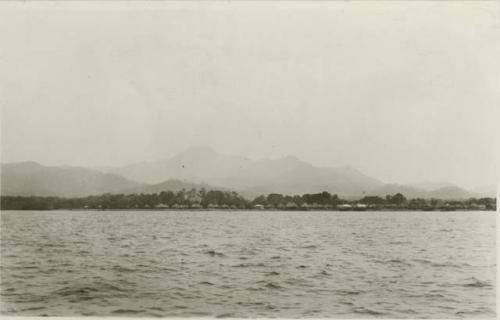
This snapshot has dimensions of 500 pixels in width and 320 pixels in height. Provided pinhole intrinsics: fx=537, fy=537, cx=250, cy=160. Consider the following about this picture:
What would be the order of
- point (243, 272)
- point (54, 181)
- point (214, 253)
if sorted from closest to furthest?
point (243, 272)
point (214, 253)
point (54, 181)

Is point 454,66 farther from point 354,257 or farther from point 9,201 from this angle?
point 9,201

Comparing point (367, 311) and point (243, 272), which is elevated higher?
point (243, 272)

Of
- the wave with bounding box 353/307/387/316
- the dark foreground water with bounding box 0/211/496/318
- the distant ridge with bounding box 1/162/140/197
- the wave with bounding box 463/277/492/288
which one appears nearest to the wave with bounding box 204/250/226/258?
the dark foreground water with bounding box 0/211/496/318

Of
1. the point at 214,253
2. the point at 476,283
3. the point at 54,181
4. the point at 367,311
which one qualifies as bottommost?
the point at 367,311

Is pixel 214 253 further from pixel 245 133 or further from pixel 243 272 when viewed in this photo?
pixel 245 133

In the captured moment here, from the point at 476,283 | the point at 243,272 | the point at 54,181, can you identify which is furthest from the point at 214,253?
the point at 476,283

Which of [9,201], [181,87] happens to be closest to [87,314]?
[9,201]

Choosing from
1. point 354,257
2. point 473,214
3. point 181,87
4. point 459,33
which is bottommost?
point 354,257

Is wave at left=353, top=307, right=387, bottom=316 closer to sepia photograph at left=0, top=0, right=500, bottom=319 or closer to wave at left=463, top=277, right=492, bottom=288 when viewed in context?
sepia photograph at left=0, top=0, right=500, bottom=319
